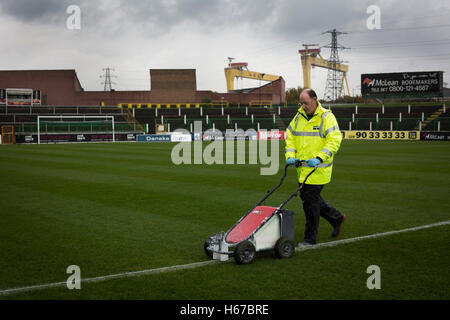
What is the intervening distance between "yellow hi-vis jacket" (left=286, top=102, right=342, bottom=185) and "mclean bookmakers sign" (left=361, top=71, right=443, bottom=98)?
5819cm

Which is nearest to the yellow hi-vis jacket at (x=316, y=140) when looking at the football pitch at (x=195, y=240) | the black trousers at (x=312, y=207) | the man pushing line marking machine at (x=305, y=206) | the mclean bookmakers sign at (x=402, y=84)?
the man pushing line marking machine at (x=305, y=206)

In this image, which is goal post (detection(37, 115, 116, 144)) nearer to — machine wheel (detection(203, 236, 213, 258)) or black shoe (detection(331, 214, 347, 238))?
black shoe (detection(331, 214, 347, 238))

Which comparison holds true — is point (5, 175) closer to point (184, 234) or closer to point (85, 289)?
point (184, 234)

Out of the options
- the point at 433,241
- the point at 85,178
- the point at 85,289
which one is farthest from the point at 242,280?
the point at 85,178

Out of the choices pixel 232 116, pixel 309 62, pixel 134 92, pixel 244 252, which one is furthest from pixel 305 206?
pixel 309 62

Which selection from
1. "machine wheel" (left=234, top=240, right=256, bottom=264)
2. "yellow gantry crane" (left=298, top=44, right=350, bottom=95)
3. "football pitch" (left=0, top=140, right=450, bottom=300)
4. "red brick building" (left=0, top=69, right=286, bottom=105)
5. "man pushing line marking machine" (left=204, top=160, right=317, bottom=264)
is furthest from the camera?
"yellow gantry crane" (left=298, top=44, right=350, bottom=95)

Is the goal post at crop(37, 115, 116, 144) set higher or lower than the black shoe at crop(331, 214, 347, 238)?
higher

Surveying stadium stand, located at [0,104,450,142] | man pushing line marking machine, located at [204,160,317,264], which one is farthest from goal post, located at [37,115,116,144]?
man pushing line marking machine, located at [204,160,317,264]

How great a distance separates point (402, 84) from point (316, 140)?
5854 cm

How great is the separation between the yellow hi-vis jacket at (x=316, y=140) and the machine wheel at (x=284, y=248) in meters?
0.91

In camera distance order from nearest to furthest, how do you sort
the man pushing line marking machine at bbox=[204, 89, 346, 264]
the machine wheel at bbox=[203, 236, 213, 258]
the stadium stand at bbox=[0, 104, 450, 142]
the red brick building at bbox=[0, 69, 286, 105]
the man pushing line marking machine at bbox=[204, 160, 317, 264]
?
the man pushing line marking machine at bbox=[204, 160, 317, 264] → the man pushing line marking machine at bbox=[204, 89, 346, 264] → the machine wheel at bbox=[203, 236, 213, 258] → the stadium stand at bbox=[0, 104, 450, 142] → the red brick building at bbox=[0, 69, 286, 105]

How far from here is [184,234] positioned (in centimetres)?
676

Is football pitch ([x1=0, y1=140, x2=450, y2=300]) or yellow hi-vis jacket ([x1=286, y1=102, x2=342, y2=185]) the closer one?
football pitch ([x1=0, y1=140, x2=450, y2=300])

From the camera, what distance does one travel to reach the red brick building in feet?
216
